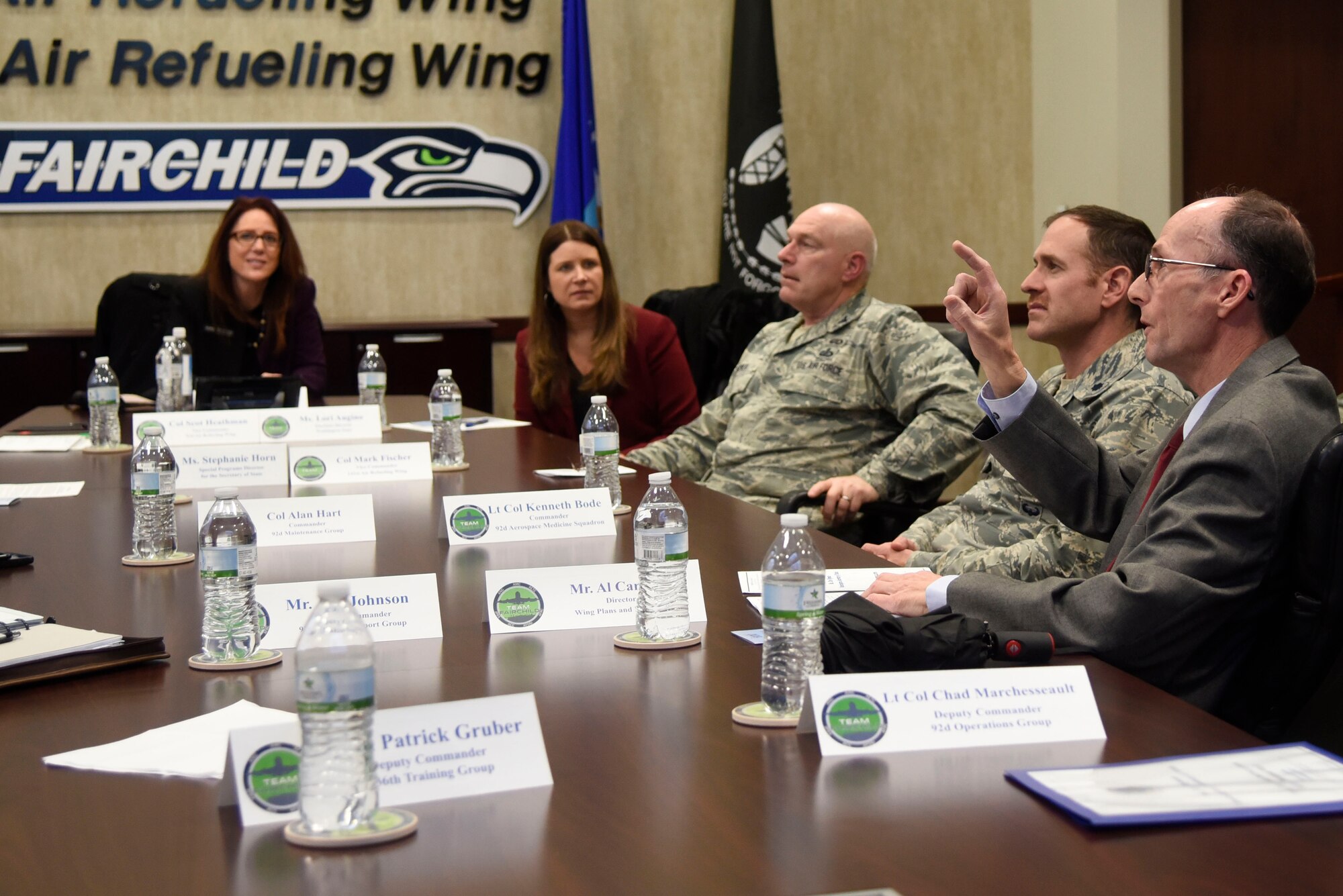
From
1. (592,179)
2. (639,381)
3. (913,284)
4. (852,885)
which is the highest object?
(592,179)

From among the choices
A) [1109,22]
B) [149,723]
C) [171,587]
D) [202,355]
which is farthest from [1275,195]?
[149,723]

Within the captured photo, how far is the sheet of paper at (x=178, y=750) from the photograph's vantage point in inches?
45.6

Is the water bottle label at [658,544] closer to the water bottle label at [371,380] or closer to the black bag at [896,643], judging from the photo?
the black bag at [896,643]

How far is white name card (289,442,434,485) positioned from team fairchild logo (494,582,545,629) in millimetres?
1375

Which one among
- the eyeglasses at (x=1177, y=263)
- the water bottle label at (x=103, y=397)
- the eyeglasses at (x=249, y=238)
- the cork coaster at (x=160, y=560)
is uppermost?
the eyeglasses at (x=249, y=238)

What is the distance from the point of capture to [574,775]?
44.6 inches

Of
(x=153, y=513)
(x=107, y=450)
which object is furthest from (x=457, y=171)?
(x=153, y=513)

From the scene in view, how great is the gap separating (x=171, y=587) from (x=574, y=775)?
965mm

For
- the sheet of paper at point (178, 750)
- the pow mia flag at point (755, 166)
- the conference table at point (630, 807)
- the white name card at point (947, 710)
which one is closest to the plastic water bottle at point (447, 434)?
the conference table at point (630, 807)

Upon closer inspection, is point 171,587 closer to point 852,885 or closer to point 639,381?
point 852,885

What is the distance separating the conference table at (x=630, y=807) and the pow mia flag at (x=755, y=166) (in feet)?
15.2

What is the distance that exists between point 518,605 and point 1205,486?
0.84 metres

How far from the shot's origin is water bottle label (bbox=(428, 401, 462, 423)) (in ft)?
10.2

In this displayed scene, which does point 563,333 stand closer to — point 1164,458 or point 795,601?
point 1164,458
